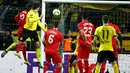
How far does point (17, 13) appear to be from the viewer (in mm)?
16188

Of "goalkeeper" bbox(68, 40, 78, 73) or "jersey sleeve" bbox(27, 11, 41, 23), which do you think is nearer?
"jersey sleeve" bbox(27, 11, 41, 23)

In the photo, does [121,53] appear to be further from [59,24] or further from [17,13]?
[17,13]

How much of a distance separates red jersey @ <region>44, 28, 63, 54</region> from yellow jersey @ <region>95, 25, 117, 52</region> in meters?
1.06

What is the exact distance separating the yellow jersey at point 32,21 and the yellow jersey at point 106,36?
74.9 inches

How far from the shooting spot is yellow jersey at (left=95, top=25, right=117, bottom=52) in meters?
13.8

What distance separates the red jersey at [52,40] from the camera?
13.6m

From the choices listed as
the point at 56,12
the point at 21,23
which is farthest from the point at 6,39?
the point at 56,12

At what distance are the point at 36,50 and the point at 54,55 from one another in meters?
1.72

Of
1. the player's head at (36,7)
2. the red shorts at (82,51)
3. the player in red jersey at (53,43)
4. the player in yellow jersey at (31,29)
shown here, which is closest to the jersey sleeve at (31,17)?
the player in yellow jersey at (31,29)

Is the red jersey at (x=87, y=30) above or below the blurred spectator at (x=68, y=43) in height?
above

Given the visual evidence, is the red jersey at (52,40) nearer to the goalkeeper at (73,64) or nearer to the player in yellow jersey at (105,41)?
the player in yellow jersey at (105,41)

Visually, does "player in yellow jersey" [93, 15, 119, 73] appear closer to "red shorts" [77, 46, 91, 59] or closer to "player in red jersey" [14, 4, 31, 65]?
"red shorts" [77, 46, 91, 59]

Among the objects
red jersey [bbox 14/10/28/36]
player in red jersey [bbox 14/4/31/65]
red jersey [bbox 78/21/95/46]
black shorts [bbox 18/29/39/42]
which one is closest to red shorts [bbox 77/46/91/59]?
red jersey [bbox 78/21/95/46]

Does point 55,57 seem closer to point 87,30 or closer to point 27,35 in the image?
point 87,30
